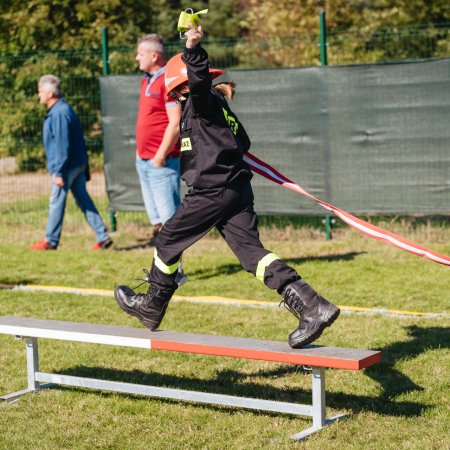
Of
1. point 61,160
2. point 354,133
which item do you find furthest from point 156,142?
point 354,133

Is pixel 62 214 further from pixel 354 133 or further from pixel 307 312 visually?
pixel 307 312

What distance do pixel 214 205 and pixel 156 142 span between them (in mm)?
3976

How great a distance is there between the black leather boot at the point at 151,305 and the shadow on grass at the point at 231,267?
3.88 m

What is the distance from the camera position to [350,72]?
36.1ft

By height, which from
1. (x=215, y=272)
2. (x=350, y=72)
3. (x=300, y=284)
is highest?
(x=350, y=72)

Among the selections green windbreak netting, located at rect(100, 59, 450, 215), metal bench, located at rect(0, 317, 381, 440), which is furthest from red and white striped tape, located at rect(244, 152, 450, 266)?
green windbreak netting, located at rect(100, 59, 450, 215)

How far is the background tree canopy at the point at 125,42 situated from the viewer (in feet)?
42.8

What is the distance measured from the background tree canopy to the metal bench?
6565 mm

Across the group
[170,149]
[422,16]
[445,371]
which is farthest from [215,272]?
[422,16]

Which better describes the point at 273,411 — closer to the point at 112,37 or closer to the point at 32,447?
the point at 32,447

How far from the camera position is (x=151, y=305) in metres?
5.64

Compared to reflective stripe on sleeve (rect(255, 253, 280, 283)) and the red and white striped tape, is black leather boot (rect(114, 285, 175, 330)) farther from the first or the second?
the red and white striped tape

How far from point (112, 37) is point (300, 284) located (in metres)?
15.7

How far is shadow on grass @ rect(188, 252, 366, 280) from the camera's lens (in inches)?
386
